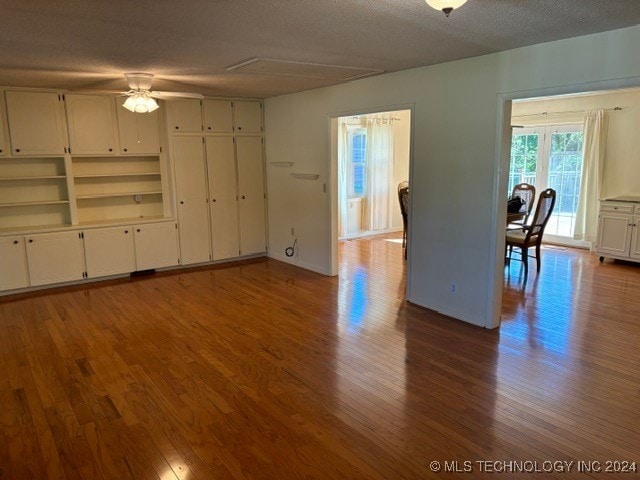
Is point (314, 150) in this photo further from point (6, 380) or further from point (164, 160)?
point (6, 380)

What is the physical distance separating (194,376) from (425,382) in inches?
65.2

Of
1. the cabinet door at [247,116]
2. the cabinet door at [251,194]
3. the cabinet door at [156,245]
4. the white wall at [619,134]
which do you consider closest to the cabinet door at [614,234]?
the white wall at [619,134]

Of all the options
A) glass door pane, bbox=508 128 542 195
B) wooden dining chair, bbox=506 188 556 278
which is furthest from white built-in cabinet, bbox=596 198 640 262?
glass door pane, bbox=508 128 542 195

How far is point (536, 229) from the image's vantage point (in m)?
5.85

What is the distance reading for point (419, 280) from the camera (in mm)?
4750

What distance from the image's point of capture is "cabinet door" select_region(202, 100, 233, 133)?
640cm

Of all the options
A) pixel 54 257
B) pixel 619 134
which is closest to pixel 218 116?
pixel 54 257

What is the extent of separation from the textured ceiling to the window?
4022mm

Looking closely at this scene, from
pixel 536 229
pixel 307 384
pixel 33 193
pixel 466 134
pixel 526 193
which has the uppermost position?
pixel 466 134

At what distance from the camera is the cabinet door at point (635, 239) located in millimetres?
6172

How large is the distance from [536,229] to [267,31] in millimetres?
4399

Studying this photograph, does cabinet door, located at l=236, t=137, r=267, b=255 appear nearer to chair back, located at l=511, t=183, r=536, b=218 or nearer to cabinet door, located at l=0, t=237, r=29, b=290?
cabinet door, located at l=0, t=237, r=29, b=290

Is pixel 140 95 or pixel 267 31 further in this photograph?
pixel 140 95

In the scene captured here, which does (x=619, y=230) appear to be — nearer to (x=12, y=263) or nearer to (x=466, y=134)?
(x=466, y=134)
